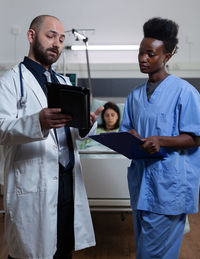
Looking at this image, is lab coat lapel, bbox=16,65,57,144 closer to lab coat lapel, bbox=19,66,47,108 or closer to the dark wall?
lab coat lapel, bbox=19,66,47,108

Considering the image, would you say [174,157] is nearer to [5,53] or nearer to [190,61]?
[190,61]

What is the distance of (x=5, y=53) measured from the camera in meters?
4.04

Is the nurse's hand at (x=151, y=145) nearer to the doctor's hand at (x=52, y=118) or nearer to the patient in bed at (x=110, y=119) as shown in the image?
the doctor's hand at (x=52, y=118)

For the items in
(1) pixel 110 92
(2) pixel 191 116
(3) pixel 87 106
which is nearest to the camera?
(3) pixel 87 106

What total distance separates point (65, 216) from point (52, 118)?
0.60m

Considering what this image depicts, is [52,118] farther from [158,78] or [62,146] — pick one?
[158,78]

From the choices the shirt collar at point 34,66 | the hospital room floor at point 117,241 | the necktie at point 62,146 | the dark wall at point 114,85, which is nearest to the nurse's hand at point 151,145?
the necktie at point 62,146

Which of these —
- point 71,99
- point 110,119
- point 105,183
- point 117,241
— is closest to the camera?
point 71,99

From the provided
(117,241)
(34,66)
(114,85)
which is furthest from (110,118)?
(34,66)

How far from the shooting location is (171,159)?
1.29 metres

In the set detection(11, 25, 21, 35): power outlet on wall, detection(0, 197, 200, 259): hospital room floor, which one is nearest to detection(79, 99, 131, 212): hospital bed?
detection(0, 197, 200, 259): hospital room floor

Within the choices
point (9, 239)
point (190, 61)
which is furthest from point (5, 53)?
point (9, 239)

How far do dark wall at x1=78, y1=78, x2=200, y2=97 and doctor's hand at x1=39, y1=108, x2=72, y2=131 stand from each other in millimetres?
2806

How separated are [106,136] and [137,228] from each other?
487mm
